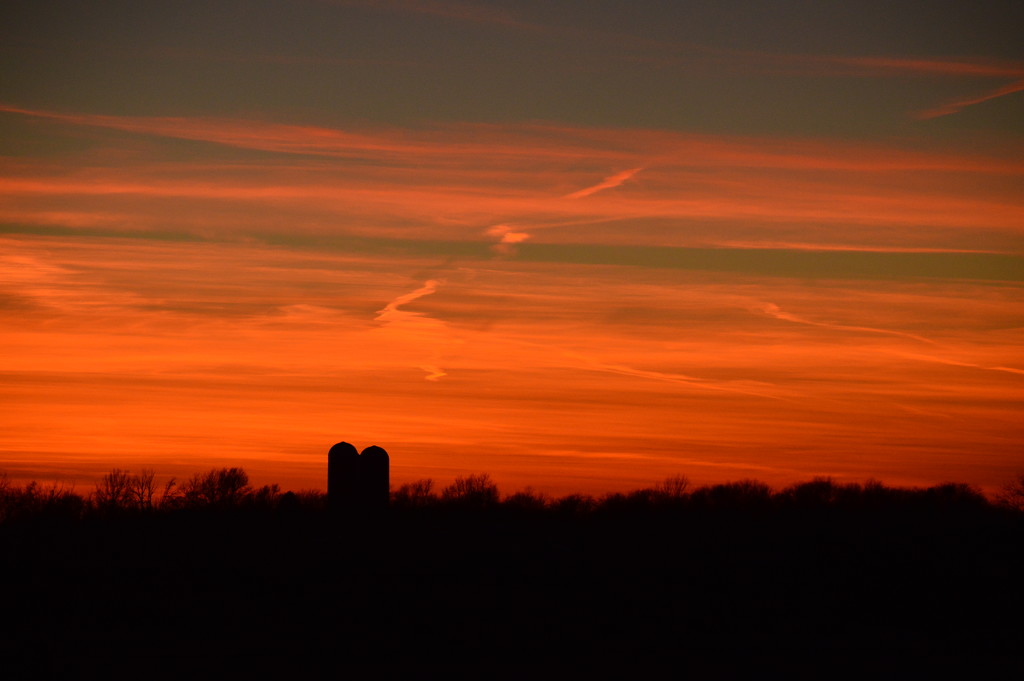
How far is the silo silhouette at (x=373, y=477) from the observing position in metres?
34.4

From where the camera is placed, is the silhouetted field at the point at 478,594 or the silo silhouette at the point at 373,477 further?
the silo silhouette at the point at 373,477

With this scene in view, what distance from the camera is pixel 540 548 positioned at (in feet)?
107

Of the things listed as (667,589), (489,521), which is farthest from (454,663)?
(489,521)

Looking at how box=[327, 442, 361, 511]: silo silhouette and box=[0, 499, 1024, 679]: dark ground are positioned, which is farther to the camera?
box=[327, 442, 361, 511]: silo silhouette

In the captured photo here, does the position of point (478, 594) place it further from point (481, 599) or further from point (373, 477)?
point (373, 477)

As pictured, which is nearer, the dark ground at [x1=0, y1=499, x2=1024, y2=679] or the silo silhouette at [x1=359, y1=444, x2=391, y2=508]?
the dark ground at [x1=0, y1=499, x2=1024, y2=679]

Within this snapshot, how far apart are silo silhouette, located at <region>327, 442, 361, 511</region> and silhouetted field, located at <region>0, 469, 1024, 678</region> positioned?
466mm

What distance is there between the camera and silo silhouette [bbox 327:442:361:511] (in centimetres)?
3438

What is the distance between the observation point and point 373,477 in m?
34.6

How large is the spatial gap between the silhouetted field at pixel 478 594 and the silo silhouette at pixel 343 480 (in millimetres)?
466

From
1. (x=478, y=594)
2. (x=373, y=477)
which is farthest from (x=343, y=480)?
(x=478, y=594)

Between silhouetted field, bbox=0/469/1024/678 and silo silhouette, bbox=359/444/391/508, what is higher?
silo silhouette, bbox=359/444/391/508

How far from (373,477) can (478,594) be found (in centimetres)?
850

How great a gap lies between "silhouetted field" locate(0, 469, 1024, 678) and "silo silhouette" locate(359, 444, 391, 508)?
0.48 meters
